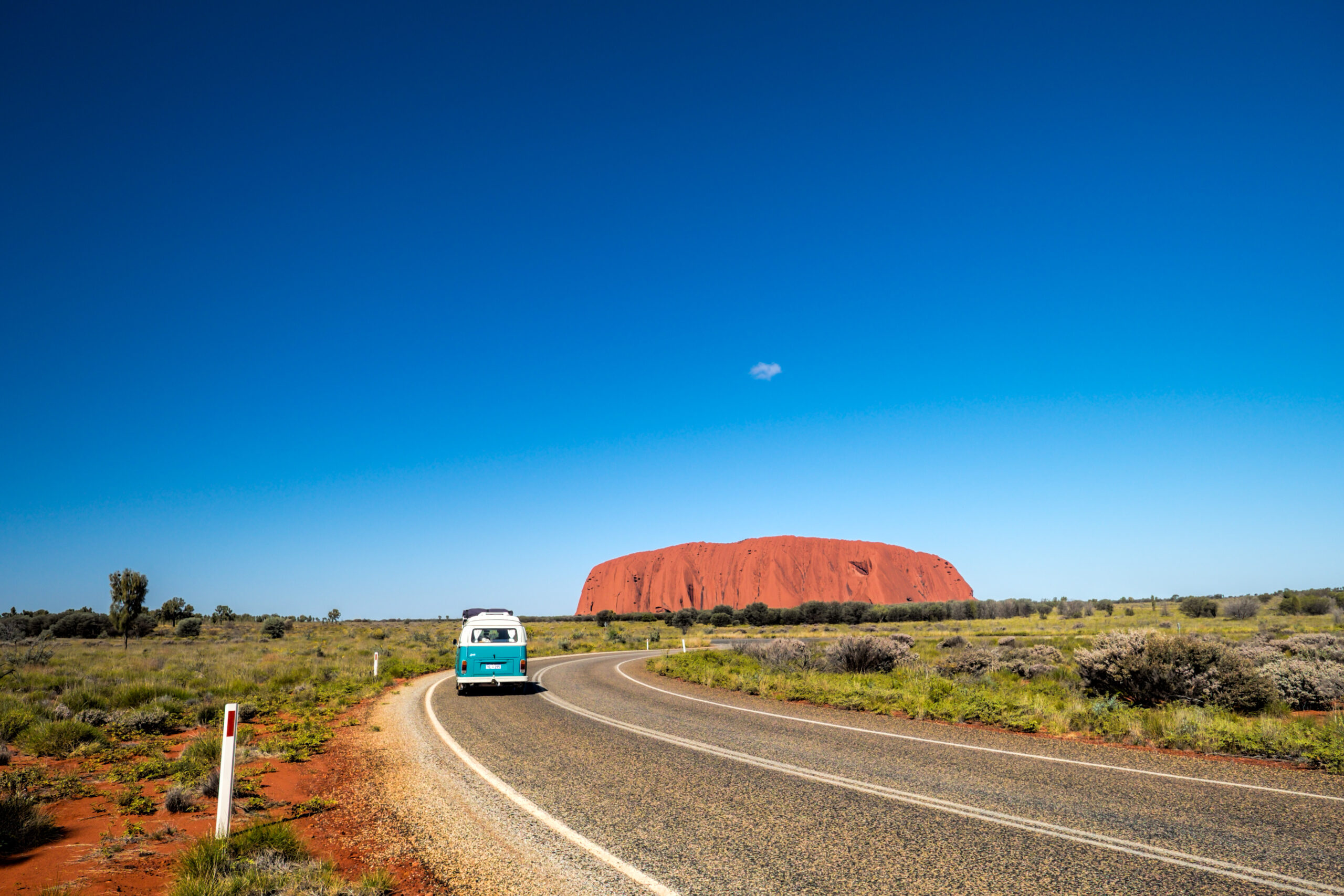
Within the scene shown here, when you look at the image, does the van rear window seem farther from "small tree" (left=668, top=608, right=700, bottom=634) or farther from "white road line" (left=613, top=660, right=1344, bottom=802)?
"small tree" (left=668, top=608, right=700, bottom=634)

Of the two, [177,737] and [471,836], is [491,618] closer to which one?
[177,737]

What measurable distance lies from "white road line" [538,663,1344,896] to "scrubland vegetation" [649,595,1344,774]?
483cm

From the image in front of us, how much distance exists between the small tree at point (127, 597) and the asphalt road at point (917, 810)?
33.0m

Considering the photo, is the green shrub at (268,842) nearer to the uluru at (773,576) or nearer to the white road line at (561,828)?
the white road line at (561,828)

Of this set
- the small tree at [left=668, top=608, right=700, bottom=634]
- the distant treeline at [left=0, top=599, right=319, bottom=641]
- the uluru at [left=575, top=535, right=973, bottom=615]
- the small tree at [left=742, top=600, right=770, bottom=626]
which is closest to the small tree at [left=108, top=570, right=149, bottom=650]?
the distant treeline at [left=0, top=599, right=319, bottom=641]

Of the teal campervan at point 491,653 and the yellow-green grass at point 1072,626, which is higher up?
the teal campervan at point 491,653

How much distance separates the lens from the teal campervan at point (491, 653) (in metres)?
16.1

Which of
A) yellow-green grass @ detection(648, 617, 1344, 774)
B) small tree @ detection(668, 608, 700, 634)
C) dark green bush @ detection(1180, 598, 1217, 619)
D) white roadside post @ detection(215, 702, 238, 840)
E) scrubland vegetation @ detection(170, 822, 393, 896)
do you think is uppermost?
white roadside post @ detection(215, 702, 238, 840)

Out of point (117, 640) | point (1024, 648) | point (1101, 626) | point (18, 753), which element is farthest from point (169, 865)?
point (1101, 626)

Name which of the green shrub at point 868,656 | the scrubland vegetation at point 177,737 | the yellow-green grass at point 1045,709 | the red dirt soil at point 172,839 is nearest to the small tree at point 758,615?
the scrubland vegetation at point 177,737

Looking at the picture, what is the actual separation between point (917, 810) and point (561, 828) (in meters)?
3.34

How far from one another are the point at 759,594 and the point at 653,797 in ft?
440

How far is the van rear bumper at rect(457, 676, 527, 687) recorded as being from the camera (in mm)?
16031

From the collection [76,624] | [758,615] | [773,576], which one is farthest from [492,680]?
[773,576]
